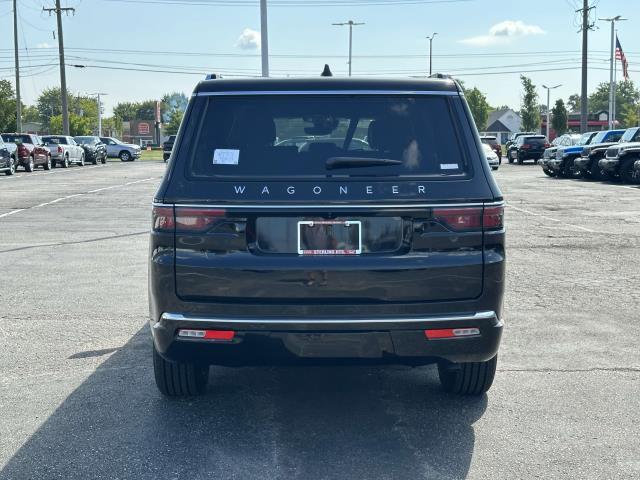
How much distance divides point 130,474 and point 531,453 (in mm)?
1910

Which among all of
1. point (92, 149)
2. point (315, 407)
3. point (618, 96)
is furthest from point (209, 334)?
point (618, 96)

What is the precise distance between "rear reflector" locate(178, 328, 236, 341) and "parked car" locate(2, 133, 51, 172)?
110ft

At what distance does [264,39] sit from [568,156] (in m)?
15.1

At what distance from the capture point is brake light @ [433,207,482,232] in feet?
13.3

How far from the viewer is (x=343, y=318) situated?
3.98 metres

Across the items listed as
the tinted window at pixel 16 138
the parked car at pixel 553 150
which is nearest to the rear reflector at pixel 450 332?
the parked car at pixel 553 150

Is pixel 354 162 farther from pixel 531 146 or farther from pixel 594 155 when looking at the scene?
pixel 531 146

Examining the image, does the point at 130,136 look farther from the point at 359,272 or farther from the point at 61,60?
the point at 359,272

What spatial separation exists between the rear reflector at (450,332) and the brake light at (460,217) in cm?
49

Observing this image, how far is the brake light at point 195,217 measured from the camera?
4031mm

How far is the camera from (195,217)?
4047 millimetres

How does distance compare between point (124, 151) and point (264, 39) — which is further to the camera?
point (124, 151)

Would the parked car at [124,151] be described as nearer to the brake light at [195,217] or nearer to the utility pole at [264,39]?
the utility pole at [264,39]

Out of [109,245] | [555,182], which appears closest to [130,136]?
[555,182]
